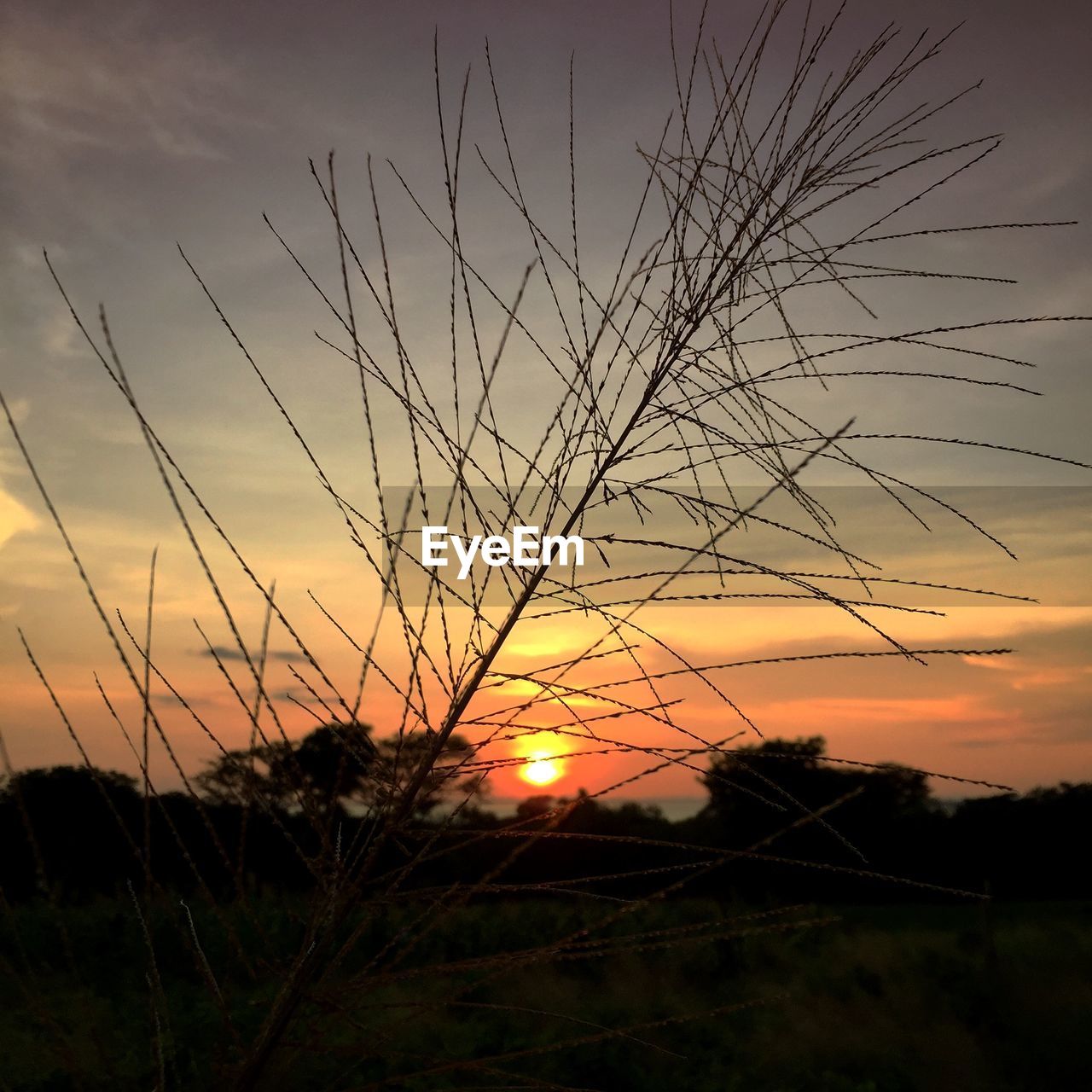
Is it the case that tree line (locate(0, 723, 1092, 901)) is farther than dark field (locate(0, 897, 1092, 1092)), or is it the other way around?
dark field (locate(0, 897, 1092, 1092))

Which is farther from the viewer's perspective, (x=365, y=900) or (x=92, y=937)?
(x=92, y=937)

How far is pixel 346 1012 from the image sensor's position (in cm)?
120

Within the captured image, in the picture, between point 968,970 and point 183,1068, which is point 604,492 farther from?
point 968,970

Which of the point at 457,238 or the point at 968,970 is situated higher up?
the point at 457,238

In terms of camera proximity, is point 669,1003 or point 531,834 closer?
point 531,834

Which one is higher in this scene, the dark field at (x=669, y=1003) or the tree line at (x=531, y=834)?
the tree line at (x=531, y=834)

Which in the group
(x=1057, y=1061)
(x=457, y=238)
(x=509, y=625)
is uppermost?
(x=457, y=238)

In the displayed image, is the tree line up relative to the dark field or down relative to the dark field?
up

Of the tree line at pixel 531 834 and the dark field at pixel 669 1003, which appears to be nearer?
the tree line at pixel 531 834

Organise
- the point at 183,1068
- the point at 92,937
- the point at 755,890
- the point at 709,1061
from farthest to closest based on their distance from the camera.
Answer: the point at 755,890 → the point at 92,937 → the point at 709,1061 → the point at 183,1068

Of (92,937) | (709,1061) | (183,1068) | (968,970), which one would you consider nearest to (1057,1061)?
(968,970)

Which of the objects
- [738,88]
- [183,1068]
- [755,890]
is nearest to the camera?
[738,88]

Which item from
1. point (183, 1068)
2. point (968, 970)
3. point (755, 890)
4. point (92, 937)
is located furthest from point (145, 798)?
point (755, 890)

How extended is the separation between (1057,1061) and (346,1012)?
806 cm
